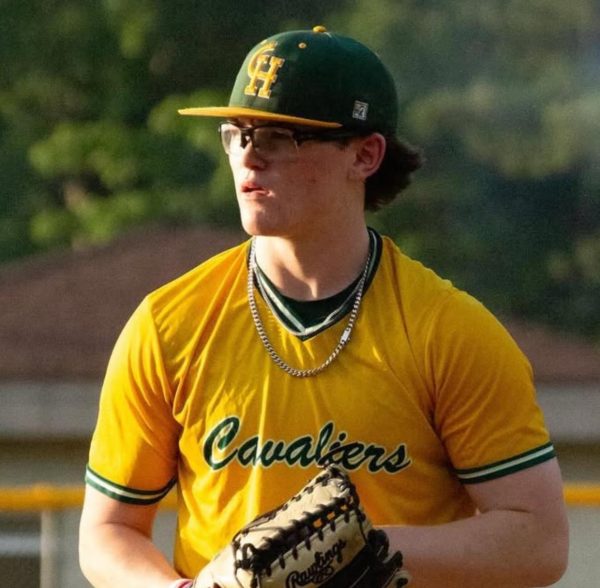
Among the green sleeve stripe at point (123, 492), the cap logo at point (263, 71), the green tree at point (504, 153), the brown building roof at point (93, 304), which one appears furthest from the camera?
the green tree at point (504, 153)

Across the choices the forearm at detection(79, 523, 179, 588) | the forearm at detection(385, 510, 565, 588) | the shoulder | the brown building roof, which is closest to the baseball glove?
the forearm at detection(385, 510, 565, 588)

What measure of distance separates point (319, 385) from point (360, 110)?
1.77 ft

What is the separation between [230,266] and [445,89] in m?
11.8

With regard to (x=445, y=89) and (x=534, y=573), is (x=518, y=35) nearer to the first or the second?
(x=445, y=89)

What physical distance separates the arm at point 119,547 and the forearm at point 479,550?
18.9 inches

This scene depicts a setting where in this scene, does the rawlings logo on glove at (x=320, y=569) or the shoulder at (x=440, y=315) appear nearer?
the rawlings logo on glove at (x=320, y=569)

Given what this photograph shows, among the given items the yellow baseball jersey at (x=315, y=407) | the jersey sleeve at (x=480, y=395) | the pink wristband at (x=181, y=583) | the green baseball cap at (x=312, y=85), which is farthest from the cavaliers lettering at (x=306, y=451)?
the green baseball cap at (x=312, y=85)

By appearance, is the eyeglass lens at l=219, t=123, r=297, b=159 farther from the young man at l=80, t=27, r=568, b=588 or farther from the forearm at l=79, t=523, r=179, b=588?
the forearm at l=79, t=523, r=179, b=588

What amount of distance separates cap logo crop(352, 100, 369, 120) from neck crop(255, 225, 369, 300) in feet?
0.73

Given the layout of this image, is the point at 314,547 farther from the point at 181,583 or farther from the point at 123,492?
the point at 123,492

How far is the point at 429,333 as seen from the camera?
318 centimetres

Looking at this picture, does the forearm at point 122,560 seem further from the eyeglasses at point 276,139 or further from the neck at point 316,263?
the eyeglasses at point 276,139

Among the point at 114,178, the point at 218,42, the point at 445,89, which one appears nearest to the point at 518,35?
the point at 445,89

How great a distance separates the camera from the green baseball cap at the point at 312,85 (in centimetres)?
322
